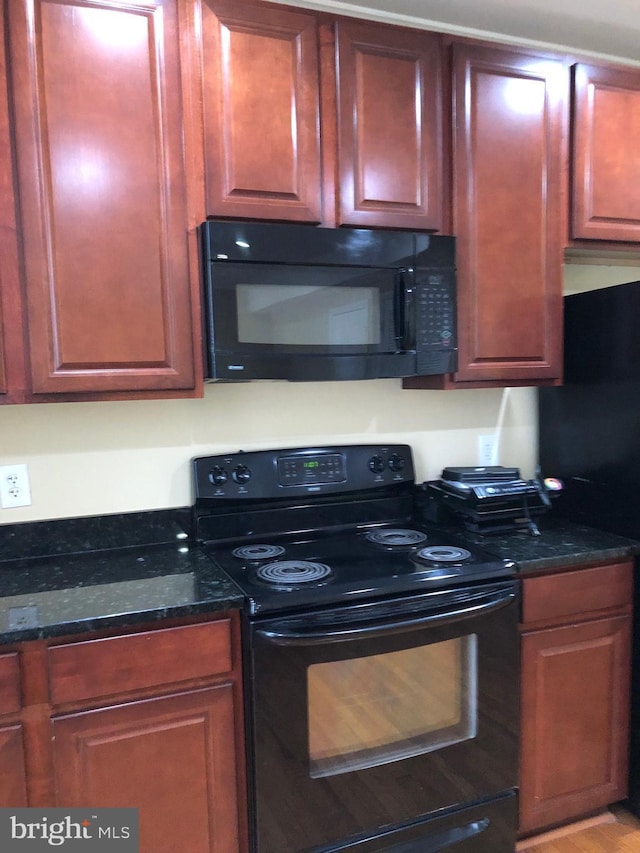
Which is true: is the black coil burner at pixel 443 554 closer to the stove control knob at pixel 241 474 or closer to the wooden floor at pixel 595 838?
the stove control knob at pixel 241 474

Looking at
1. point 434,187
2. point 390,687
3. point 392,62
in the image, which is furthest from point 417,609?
point 392,62

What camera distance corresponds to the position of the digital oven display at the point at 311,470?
1965mm

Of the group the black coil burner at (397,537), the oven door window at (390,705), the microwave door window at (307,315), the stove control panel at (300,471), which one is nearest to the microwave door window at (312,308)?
the microwave door window at (307,315)

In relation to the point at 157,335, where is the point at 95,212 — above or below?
above

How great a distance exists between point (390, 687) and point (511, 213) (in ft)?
4.62

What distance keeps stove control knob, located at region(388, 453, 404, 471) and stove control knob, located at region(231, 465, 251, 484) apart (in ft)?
1.60

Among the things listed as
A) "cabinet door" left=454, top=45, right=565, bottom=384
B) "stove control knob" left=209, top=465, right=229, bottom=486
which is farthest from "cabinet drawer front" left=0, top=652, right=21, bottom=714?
"cabinet door" left=454, top=45, right=565, bottom=384

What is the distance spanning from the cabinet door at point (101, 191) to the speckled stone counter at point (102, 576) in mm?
483

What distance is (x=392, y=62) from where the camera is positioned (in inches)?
69.3

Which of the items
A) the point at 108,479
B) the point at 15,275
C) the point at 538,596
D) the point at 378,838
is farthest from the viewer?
the point at 108,479

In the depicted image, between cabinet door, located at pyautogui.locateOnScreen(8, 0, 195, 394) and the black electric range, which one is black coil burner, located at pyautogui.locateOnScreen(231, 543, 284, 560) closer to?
the black electric range

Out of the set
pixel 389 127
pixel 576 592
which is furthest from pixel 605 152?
pixel 576 592

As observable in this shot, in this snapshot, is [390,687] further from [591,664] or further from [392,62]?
[392,62]

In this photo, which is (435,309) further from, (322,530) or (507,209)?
(322,530)
